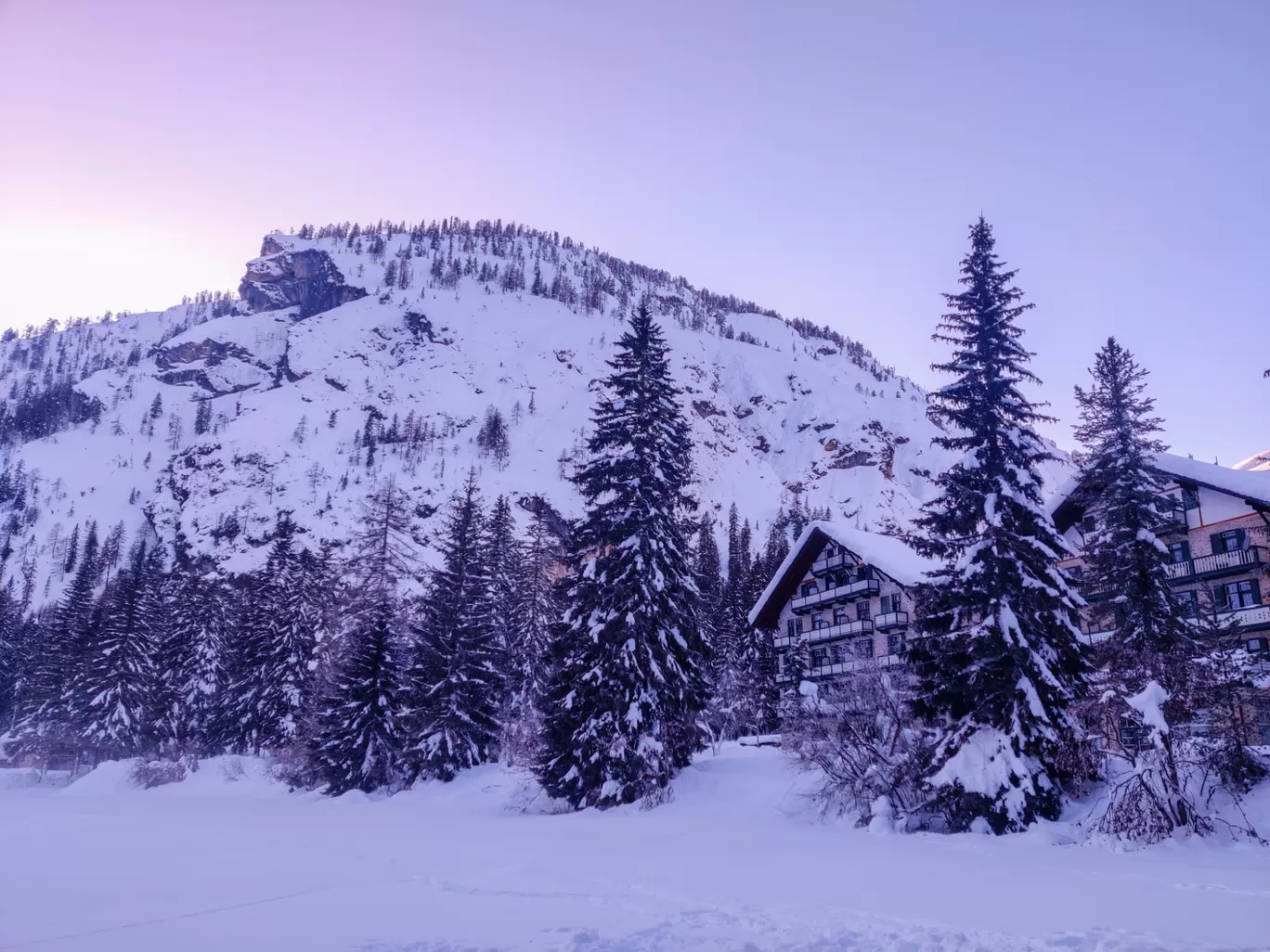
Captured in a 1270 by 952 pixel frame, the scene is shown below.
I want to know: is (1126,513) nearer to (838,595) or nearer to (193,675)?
(838,595)

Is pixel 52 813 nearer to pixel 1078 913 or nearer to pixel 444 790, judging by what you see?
pixel 444 790

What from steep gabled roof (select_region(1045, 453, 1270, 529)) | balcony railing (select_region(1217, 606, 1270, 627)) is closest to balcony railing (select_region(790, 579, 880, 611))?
steep gabled roof (select_region(1045, 453, 1270, 529))

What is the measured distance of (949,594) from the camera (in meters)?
21.7

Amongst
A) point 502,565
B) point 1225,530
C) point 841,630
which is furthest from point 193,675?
point 1225,530

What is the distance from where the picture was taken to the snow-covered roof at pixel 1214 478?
3094 centimetres

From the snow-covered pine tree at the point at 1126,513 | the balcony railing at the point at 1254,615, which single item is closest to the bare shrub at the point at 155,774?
the snow-covered pine tree at the point at 1126,513

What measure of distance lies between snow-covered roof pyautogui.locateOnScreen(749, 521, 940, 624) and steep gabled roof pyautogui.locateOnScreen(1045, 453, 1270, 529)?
7911 mm

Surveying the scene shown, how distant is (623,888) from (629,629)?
49.3 feet

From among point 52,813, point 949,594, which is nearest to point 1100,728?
point 949,594

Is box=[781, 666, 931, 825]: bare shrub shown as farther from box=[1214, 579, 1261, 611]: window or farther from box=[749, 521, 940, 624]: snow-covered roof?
box=[1214, 579, 1261, 611]: window

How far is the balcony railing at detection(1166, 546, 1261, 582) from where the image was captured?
111 feet

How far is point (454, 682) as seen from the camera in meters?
39.2

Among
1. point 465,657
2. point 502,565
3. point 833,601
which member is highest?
point 502,565

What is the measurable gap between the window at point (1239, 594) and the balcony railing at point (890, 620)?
1659 centimetres
